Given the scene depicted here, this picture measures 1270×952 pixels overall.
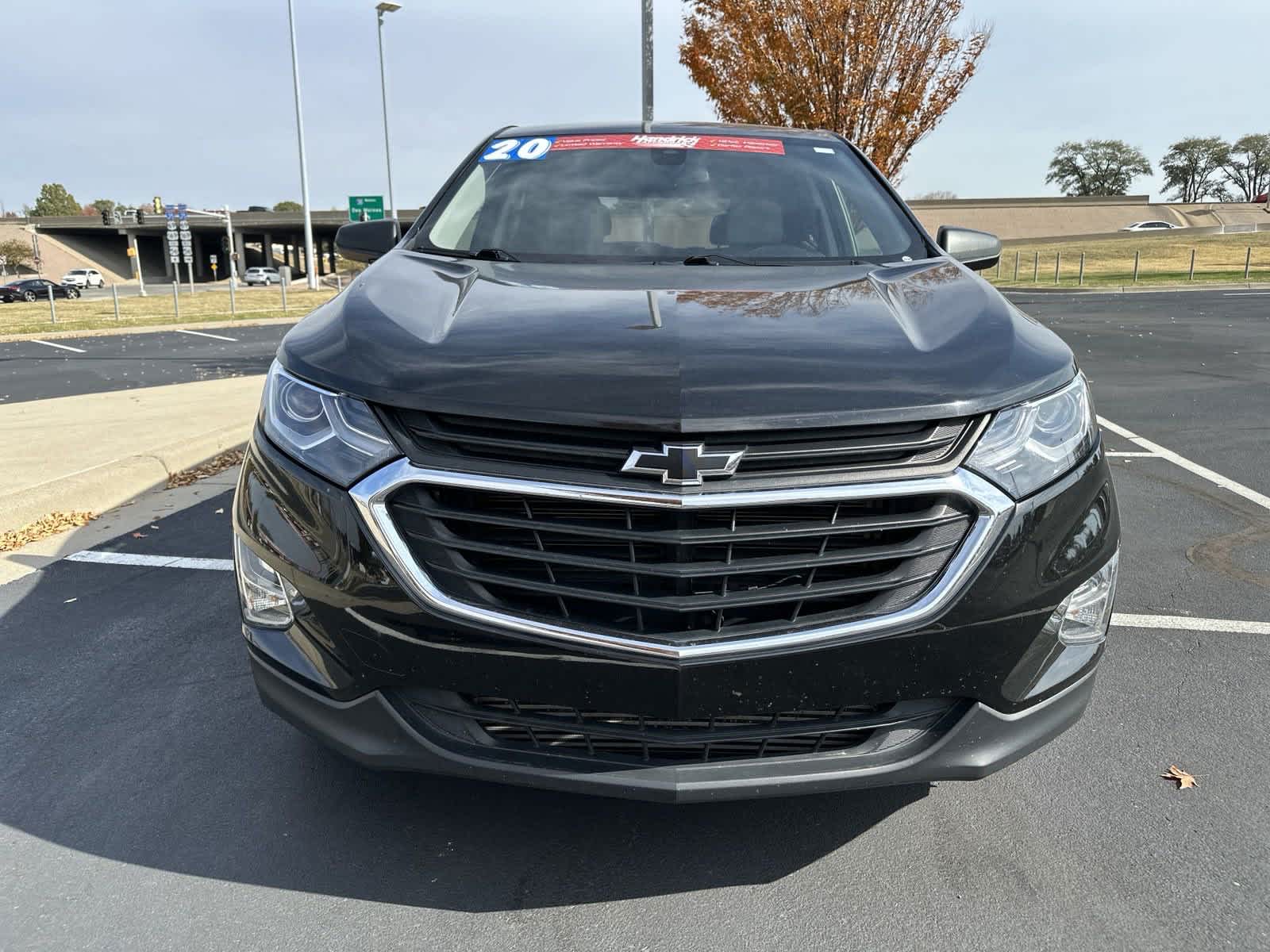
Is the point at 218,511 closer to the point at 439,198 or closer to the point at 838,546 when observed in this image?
the point at 439,198

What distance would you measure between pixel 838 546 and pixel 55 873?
1980 millimetres

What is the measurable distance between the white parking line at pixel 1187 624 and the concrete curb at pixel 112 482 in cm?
521

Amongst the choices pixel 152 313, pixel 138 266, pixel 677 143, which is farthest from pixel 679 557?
pixel 138 266

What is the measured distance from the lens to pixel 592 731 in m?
2.08

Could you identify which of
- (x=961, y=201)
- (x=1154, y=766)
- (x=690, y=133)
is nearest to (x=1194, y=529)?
(x=1154, y=766)

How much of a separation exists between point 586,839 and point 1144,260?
50263mm

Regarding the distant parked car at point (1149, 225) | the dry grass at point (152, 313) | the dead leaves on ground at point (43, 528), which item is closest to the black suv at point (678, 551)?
the dead leaves on ground at point (43, 528)

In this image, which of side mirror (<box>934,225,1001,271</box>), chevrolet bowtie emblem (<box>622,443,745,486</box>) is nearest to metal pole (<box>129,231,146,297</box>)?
side mirror (<box>934,225,1001,271</box>)

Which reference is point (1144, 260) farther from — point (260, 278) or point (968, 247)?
point (260, 278)

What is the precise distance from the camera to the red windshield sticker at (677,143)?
394 cm

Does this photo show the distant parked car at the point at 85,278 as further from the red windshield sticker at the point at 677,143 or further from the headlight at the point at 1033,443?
the headlight at the point at 1033,443

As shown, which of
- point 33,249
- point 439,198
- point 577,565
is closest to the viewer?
point 577,565

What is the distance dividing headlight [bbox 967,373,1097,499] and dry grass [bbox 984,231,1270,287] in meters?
32.2

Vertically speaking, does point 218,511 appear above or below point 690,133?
below
